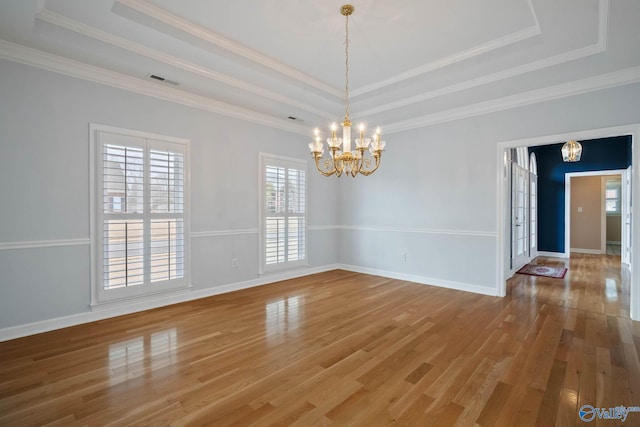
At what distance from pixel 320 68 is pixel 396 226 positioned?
10.3 feet

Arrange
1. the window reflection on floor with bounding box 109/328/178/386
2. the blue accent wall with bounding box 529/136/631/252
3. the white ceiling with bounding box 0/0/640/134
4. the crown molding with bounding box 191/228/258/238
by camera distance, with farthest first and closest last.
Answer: the blue accent wall with bounding box 529/136/631/252 → the crown molding with bounding box 191/228/258/238 → the white ceiling with bounding box 0/0/640/134 → the window reflection on floor with bounding box 109/328/178/386

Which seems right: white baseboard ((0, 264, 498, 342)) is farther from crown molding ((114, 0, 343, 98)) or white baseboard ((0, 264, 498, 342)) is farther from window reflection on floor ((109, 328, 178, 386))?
crown molding ((114, 0, 343, 98))

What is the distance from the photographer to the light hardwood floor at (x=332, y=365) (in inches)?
77.3

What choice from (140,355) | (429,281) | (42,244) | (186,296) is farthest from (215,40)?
(429,281)

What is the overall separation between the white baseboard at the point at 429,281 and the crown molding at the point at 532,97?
8.76 feet

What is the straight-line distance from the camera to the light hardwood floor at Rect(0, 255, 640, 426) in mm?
1963

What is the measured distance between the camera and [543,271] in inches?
246

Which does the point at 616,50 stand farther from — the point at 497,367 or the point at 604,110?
the point at 497,367

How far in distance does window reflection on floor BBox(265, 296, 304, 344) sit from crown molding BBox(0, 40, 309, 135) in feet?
9.71

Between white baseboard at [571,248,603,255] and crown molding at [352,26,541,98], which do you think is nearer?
crown molding at [352,26,541,98]

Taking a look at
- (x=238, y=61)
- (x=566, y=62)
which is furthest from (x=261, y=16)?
(x=566, y=62)

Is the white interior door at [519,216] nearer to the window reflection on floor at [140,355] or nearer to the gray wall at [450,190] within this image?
the gray wall at [450,190]

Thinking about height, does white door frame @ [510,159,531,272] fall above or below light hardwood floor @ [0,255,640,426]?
above

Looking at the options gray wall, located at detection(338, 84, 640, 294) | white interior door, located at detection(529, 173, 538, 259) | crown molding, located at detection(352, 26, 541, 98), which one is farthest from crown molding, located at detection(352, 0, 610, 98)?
white interior door, located at detection(529, 173, 538, 259)
